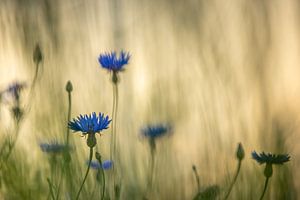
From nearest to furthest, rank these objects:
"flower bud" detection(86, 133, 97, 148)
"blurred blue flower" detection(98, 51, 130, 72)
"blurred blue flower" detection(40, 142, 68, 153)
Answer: "flower bud" detection(86, 133, 97, 148)
"blurred blue flower" detection(40, 142, 68, 153)
"blurred blue flower" detection(98, 51, 130, 72)

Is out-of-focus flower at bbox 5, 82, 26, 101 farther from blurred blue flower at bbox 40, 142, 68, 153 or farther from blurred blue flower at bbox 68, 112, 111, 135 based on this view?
blurred blue flower at bbox 68, 112, 111, 135

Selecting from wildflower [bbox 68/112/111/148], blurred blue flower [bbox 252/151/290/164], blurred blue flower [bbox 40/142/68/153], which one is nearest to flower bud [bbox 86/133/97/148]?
wildflower [bbox 68/112/111/148]

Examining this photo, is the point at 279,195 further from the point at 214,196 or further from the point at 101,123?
the point at 101,123

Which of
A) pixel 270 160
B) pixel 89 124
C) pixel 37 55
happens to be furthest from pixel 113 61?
pixel 270 160

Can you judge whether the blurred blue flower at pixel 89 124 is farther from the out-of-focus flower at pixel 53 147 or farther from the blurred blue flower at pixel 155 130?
the blurred blue flower at pixel 155 130

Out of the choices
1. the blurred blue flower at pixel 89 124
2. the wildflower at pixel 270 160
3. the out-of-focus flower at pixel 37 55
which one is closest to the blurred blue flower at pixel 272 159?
the wildflower at pixel 270 160

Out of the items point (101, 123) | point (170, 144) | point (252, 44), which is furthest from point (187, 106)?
point (101, 123)
